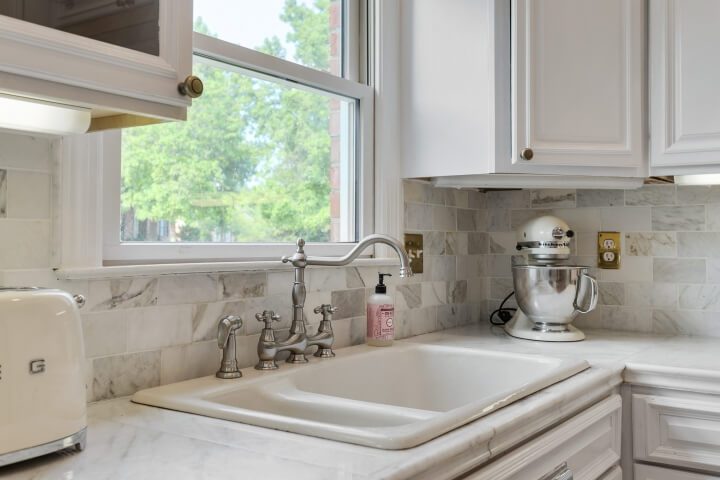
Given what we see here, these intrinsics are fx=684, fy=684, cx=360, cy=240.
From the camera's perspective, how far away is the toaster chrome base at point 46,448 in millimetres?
839

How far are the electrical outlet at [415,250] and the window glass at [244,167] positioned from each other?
21cm

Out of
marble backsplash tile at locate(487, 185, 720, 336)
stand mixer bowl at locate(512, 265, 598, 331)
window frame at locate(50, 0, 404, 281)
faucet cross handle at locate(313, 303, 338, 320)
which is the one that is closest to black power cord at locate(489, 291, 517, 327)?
marble backsplash tile at locate(487, 185, 720, 336)

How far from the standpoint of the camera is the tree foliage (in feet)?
4.83

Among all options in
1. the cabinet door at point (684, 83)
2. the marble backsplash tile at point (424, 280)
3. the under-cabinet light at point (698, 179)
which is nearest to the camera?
the marble backsplash tile at point (424, 280)

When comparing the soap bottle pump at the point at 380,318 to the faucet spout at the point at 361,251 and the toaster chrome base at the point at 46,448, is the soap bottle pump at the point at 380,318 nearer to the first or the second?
the faucet spout at the point at 361,251

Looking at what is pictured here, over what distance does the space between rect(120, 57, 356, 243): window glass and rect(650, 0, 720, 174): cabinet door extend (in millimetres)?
893

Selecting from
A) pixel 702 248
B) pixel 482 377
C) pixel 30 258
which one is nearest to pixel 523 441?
pixel 482 377

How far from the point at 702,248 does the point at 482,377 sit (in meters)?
0.95

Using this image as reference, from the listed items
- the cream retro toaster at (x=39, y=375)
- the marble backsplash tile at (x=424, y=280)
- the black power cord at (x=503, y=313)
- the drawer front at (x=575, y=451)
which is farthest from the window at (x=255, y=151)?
the drawer front at (x=575, y=451)

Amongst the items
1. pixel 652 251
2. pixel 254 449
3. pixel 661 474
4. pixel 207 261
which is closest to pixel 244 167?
pixel 207 261

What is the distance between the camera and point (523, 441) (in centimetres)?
120

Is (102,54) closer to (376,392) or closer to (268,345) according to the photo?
(268,345)

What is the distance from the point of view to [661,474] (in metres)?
1.65

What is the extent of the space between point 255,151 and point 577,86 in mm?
940
